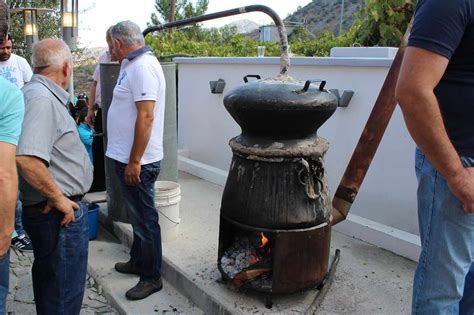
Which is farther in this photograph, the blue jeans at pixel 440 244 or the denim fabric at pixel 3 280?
the denim fabric at pixel 3 280

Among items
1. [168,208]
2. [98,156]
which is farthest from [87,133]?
[168,208]

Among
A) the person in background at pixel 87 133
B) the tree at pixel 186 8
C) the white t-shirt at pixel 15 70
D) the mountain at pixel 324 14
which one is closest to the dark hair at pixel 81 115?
the person in background at pixel 87 133

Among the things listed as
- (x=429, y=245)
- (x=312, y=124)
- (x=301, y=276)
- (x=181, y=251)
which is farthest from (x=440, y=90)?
(x=181, y=251)

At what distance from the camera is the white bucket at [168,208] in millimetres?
4074

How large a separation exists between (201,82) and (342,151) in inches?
110

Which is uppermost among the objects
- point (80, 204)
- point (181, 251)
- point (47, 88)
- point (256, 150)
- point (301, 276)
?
point (47, 88)

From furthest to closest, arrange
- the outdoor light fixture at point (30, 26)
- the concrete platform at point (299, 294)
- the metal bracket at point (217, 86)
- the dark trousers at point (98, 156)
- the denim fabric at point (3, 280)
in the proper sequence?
the outdoor light fixture at point (30, 26)
the metal bracket at point (217, 86)
the dark trousers at point (98, 156)
the concrete platform at point (299, 294)
the denim fabric at point (3, 280)

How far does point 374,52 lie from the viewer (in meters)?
4.52

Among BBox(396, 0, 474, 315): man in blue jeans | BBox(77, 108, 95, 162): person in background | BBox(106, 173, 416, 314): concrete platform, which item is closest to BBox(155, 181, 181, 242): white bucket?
BBox(106, 173, 416, 314): concrete platform

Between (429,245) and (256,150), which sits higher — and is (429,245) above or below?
below

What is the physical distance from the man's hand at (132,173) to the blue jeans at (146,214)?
0.06 meters

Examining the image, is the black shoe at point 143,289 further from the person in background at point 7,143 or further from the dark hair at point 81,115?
the dark hair at point 81,115

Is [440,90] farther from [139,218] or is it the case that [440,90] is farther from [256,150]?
[139,218]

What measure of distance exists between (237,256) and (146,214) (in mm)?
743
